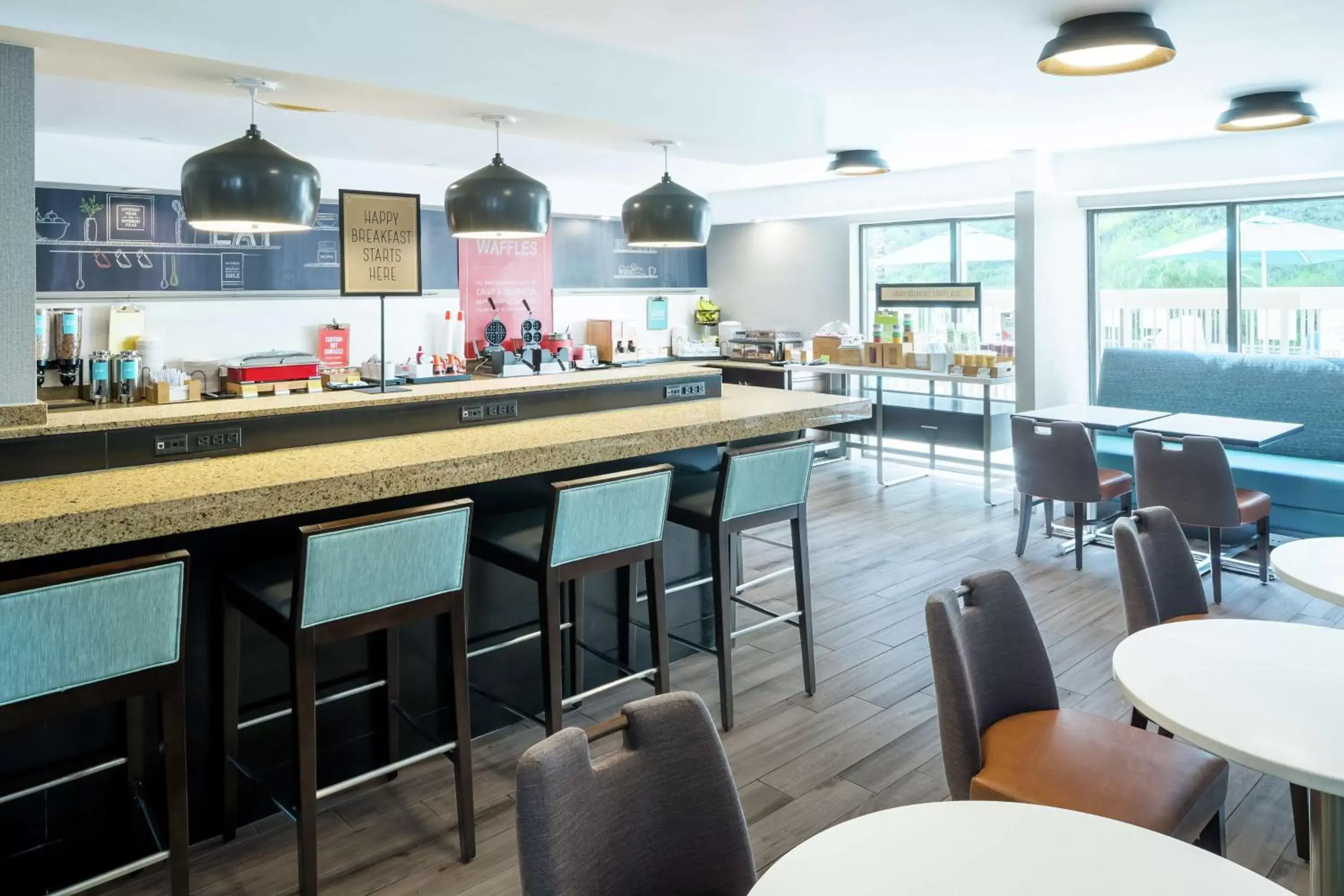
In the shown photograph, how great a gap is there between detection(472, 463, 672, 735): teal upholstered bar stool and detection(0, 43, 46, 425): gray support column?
1358mm

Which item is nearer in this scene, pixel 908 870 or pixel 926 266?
pixel 908 870

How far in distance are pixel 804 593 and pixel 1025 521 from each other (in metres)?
2.47

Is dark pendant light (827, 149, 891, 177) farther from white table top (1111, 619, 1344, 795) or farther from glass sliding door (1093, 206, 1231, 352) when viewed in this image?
white table top (1111, 619, 1344, 795)

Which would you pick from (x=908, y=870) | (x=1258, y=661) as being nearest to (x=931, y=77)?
(x=1258, y=661)

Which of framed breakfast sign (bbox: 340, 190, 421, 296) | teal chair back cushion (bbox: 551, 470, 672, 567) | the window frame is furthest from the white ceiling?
teal chair back cushion (bbox: 551, 470, 672, 567)

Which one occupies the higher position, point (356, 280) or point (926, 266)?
point (926, 266)

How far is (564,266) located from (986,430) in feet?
12.2

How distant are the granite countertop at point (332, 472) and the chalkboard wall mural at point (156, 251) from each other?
2839mm

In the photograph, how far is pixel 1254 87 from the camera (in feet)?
14.5

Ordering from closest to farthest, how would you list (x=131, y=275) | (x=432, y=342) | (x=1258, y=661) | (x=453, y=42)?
1. (x=1258, y=661)
2. (x=453, y=42)
3. (x=131, y=275)
4. (x=432, y=342)

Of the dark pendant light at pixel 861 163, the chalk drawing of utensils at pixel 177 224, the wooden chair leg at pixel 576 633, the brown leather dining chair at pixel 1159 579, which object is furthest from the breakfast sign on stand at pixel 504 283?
the brown leather dining chair at pixel 1159 579

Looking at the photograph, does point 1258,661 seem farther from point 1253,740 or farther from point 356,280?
point 356,280

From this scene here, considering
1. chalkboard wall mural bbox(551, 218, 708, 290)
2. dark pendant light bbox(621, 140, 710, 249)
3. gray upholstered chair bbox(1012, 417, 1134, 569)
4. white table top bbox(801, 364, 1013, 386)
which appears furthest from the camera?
chalkboard wall mural bbox(551, 218, 708, 290)

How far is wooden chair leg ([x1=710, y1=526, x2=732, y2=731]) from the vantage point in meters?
3.20
